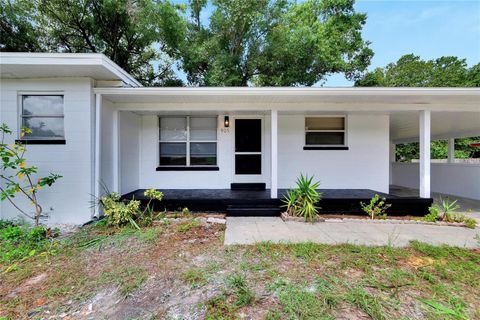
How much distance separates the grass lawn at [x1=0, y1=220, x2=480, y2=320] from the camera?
233cm

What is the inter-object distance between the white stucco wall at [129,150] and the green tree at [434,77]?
17.5 m

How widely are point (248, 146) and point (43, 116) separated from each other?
4833 mm

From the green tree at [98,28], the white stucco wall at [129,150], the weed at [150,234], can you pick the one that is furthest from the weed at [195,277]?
the green tree at [98,28]

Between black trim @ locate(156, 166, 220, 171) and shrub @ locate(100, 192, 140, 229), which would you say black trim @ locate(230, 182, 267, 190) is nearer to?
black trim @ locate(156, 166, 220, 171)

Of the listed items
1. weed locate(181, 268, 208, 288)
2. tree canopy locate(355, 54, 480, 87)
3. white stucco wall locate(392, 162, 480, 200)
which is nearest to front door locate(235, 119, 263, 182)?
weed locate(181, 268, 208, 288)

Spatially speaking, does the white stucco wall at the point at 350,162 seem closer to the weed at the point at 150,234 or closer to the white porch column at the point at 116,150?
the weed at the point at 150,234

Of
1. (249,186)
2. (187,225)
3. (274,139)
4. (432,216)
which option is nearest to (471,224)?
(432,216)

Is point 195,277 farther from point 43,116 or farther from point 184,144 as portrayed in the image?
point 43,116

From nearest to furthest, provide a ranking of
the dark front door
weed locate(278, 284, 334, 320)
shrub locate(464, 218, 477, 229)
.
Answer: weed locate(278, 284, 334, 320), shrub locate(464, 218, 477, 229), the dark front door

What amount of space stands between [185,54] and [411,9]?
10140 mm

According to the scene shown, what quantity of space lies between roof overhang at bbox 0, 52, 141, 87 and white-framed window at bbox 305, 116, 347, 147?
511cm

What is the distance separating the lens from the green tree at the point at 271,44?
1097 centimetres

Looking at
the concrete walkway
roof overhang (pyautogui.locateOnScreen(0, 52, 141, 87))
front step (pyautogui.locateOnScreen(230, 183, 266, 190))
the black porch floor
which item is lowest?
the concrete walkway

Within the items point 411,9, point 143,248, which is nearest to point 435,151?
point 411,9
